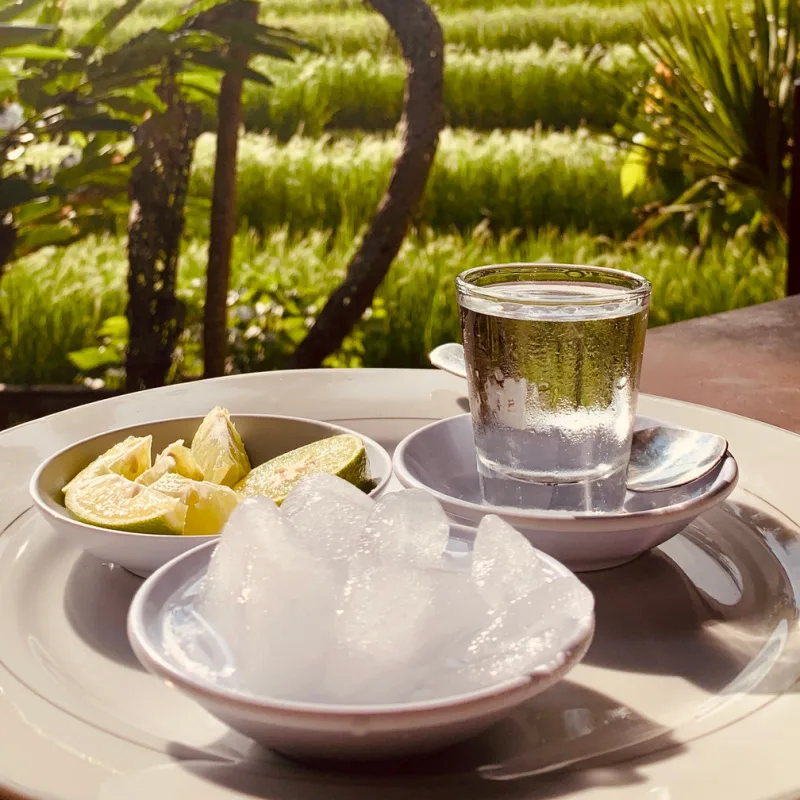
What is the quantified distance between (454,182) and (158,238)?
0.75m

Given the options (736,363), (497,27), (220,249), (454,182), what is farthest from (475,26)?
(736,363)

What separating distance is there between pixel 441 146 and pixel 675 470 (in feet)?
6.48

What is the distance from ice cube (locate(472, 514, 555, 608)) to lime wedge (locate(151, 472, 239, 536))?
0.55 ft

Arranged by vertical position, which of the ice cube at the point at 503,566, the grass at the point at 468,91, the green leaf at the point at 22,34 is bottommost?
the ice cube at the point at 503,566

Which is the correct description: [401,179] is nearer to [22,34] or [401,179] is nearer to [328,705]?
[22,34]

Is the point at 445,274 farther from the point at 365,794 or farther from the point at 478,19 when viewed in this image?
the point at 365,794

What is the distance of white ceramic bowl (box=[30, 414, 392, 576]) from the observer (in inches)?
18.8

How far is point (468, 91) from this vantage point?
246 cm

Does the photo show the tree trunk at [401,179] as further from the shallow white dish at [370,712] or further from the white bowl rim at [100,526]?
the shallow white dish at [370,712]

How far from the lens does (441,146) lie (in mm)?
2420

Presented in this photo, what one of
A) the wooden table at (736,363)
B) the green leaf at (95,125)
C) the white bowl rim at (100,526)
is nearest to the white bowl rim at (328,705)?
the white bowl rim at (100,526)

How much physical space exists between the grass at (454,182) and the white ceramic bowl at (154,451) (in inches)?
67.1

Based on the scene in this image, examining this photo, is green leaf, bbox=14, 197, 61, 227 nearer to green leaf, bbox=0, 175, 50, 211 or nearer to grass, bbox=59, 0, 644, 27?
green leaf, bbox=0, 175, 50, 211

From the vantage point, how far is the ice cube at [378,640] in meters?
0.33
